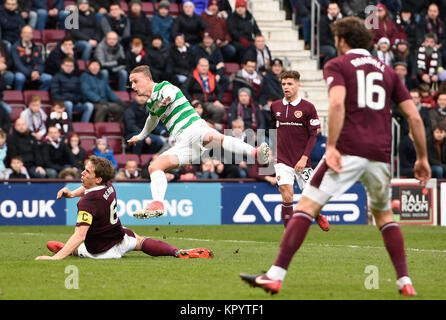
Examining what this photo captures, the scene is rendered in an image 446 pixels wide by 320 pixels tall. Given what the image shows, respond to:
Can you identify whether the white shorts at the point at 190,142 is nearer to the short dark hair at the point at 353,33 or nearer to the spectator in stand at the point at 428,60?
the short dark hair at the point at 353,33

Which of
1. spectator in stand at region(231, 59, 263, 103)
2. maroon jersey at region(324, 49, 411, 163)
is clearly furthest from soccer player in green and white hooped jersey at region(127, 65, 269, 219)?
spectator in stand at region(231, 59, 263, 103)

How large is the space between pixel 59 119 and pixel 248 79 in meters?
4.89

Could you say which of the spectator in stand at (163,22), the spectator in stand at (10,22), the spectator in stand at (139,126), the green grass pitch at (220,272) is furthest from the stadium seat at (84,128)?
the green grass pitch at (220,272)

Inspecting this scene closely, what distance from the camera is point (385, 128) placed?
759 centimetres

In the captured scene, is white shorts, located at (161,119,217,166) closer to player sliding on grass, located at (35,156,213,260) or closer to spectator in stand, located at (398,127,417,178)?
player sliding on grass, located at (35,156,213,260)

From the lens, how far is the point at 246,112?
20.9 m

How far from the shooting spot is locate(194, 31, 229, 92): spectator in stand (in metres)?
22.1

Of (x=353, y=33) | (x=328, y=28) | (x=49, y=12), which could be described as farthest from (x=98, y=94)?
(x=353, y=33)

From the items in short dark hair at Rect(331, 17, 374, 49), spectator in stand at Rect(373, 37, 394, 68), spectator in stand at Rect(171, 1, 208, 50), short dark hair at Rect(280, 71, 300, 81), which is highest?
spectator in stand at Rect(171, 1, 208, 50)

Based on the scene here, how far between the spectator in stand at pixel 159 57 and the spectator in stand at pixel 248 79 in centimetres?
161

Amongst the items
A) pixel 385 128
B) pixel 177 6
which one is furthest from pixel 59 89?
pixel 385 128

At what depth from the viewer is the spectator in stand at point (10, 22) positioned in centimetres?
2086

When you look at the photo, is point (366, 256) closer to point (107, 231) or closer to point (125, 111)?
point (107, 231)

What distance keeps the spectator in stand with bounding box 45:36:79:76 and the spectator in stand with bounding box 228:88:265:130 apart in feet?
11.8
